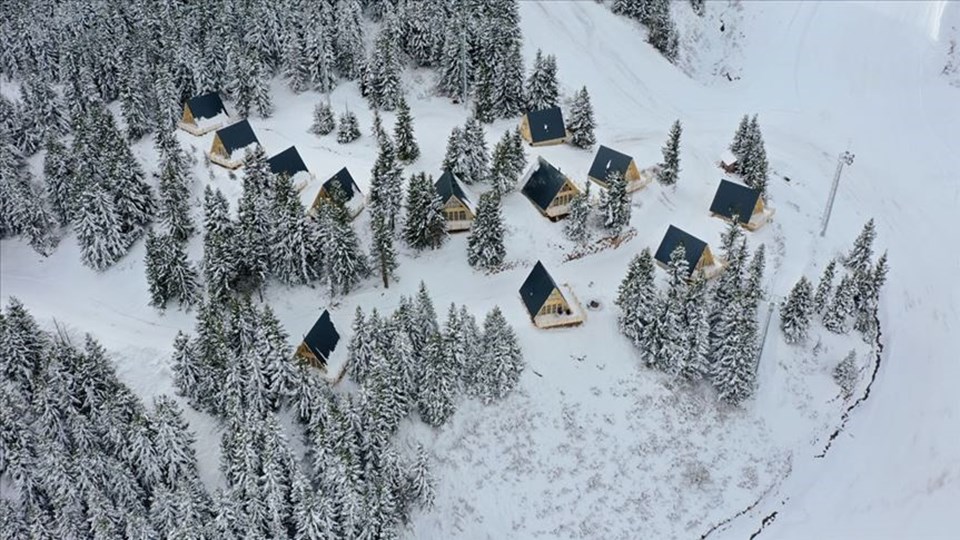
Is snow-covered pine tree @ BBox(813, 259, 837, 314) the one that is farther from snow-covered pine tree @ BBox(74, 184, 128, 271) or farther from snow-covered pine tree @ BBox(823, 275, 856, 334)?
snow-covered pine tree @ BBox(74, 184, 128, 271)

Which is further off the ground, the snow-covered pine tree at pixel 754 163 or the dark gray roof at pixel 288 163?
the snow-covered pine tree at pixel 754 163

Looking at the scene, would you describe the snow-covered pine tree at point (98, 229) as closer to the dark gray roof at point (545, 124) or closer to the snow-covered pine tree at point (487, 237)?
the snow-covered pine tree at point (487, 237)

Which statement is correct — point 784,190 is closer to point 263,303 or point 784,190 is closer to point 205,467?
point 263,303

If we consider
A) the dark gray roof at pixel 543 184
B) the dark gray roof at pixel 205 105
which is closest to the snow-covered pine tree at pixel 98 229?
the dark gray roof at pixel 205 105

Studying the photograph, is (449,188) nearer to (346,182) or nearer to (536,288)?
(346,182)

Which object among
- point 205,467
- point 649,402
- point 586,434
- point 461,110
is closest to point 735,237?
point 649,402

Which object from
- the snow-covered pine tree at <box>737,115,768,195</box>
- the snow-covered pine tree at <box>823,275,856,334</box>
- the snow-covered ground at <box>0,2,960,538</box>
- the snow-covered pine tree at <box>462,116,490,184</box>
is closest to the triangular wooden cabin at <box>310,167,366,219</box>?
the snow-covered ground at <box>0,2,960,538</box>
